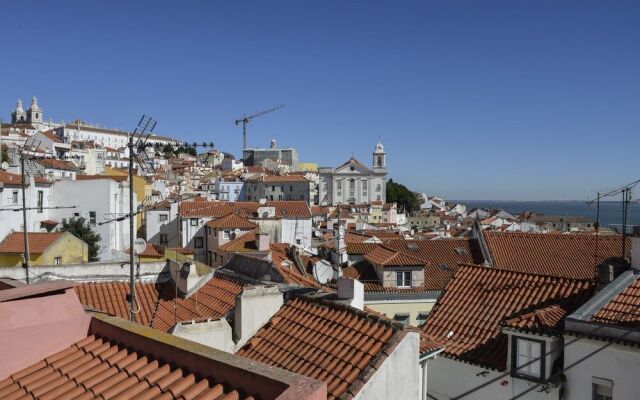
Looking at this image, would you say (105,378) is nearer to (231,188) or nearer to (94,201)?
(94,201)

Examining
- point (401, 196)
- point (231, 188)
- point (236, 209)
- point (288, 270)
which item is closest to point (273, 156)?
point (401, 196)

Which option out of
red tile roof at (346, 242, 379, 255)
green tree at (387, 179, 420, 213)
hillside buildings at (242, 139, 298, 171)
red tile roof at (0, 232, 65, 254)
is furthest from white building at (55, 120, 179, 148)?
red tile roof at (346, 242, 379, 255)

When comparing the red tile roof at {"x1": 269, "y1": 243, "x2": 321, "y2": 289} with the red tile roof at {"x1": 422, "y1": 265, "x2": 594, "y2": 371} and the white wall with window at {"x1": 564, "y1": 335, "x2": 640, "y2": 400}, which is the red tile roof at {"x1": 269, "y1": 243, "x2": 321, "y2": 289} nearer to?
the red tile roof at {"x1": 422, "y1": 265, "x2": 594, "y2": 371}

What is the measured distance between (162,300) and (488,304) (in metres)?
7.23

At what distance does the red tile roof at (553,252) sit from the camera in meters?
24.9

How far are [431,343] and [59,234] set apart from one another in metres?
26.5

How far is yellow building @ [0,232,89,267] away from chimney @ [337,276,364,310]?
888 inches

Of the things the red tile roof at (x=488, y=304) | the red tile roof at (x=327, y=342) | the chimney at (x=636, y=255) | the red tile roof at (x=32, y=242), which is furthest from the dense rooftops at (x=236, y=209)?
the red tile roof at (x=327, y=342)

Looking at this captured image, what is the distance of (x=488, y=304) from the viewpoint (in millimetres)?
12688

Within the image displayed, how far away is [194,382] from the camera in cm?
394

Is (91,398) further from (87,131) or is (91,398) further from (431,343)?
(87,131)

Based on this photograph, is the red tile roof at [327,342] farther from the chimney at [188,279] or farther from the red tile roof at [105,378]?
the chimney at [188,279]

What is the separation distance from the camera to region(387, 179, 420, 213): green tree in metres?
126

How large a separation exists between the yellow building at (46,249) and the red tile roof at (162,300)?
16875mm
